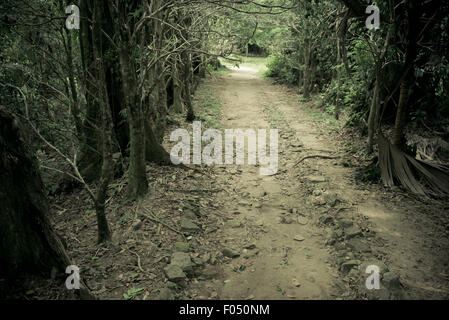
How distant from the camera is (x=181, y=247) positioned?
14.6ft

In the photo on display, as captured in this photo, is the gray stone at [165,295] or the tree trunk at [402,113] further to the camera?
the tree trunk at [402,113]

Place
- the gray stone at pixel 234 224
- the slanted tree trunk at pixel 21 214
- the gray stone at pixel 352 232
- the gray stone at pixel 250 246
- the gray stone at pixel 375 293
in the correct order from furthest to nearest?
the gray stone at pixel 234 224 → the gray stone at pixel 250 246 → the gray stone at pixel 352 232 → the gray stone at pixel 375 293 → the slanted tree trunk at pixel 21 214

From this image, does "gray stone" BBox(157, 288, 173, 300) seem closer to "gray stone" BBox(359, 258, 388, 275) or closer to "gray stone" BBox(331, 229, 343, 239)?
"gray stone" BBox(359, 258, 388, 275)

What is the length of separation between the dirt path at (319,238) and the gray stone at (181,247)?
45 centimetres

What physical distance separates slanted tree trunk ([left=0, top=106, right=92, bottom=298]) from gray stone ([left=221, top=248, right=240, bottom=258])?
216 centimetres

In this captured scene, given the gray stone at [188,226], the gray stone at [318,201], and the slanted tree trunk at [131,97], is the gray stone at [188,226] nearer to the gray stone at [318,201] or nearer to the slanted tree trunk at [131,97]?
the slanted tree trunk at [131,97]

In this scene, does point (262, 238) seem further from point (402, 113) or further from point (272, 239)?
point (402, 113)

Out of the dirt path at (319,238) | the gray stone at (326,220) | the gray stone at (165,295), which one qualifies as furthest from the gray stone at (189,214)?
the gray stone at (326,220)

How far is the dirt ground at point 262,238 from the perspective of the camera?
148 inches

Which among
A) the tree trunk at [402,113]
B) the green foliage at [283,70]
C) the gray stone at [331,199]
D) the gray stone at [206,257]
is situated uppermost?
the green foliage at [283,70]

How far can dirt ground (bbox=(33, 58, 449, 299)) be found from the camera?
376cm

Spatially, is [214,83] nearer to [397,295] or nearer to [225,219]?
[225,219]

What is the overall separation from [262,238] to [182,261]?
1.51m

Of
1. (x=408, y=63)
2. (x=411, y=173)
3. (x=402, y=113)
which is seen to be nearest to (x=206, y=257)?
(x=411, y=173)
